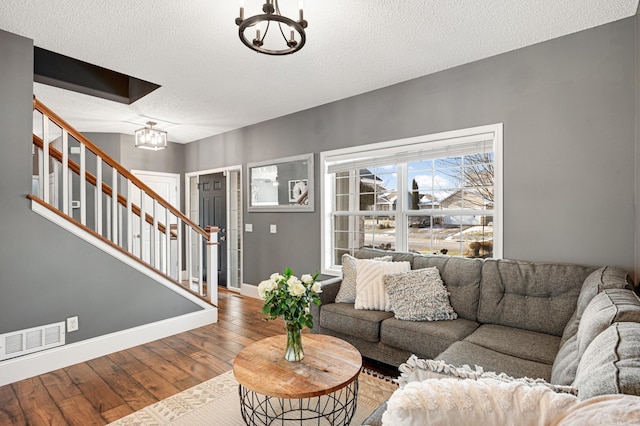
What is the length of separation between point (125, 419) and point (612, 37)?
4198 millimetres

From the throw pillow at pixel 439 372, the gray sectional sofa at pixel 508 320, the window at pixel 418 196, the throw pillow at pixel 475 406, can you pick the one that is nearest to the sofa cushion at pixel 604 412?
the throw pillow at pixel 475 406

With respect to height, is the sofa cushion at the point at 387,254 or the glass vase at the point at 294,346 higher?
the sofa cushion at the point at 387,254

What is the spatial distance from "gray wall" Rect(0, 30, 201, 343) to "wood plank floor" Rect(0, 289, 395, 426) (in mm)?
375

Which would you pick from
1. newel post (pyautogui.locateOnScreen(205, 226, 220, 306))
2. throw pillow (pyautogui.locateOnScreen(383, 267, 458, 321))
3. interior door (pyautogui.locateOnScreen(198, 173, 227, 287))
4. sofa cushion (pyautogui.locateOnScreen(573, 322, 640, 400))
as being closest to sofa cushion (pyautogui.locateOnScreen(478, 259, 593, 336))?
throw pillow (pyautogui.locateOnScreen(383, 267, 458, 321))

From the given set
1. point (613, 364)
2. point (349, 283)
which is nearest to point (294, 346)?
point (349, 283)

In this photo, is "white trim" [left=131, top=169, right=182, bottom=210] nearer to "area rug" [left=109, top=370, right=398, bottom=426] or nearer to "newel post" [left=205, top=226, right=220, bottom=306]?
"newel post" [left=205, top=226, right=220, bottom=306]

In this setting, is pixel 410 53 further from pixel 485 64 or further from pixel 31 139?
pixel 31 139

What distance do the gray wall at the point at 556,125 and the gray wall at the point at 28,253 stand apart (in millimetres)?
2482

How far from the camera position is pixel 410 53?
9.10 ft

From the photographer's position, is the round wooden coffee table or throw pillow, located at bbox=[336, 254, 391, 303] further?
throw pillow, located at bbox=[336, 254, 391, 303]

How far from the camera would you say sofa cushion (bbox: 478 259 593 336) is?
2.20 m

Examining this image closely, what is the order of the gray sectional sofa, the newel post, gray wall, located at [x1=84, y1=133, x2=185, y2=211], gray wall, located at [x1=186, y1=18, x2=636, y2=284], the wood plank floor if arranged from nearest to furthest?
the gray sectional sofa
the wood plank floor
gray wall, located at [x1=186, y1=18, x2=636, y2=284]
the newel post
gray wall, located at [x1=84, y1=133, x2=185, y2=211]

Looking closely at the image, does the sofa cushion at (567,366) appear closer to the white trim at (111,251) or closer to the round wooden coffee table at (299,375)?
the round wooden coffee table at (299,375)

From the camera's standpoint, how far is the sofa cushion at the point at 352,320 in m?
2.52
